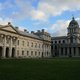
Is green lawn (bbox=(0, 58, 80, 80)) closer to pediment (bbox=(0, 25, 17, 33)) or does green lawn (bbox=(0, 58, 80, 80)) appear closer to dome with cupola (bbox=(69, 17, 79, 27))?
pediment (bbox=(0, 25, 17, 33))

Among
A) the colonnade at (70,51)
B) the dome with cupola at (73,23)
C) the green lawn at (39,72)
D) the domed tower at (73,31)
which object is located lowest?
the green lawn at (39,72)

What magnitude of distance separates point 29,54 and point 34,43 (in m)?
6.87

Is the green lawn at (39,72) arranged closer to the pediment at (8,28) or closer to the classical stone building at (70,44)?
the pediment at (8,28)

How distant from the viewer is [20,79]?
568 inches

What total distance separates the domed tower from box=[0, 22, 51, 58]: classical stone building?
1630 centimetres

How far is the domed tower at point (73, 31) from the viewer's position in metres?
112

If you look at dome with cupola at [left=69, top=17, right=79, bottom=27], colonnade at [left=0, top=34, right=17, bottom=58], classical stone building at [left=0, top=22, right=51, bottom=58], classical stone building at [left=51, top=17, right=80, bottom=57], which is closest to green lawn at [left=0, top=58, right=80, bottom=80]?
colonnade at [left=0, top=34, right=17, bottom=58]

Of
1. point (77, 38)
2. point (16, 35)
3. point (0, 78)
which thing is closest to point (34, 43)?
point (16, 35)

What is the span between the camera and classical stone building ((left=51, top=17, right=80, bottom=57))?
366 feet

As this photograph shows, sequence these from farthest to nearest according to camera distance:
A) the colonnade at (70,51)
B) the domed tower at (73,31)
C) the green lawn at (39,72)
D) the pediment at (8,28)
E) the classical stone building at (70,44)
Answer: the domed tower at (73,31)
the classical stone building at (70,44)
the colonnade at (70,51)
the pediment at (8,28)
the green lawn at (39,72)

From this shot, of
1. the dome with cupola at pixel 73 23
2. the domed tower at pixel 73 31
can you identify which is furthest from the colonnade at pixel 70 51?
the dome with cupola at pixel 73 23

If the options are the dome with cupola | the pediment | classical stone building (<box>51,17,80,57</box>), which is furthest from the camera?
the dome with cupola

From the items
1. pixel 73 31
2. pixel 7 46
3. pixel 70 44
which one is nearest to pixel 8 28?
pixel 7 46

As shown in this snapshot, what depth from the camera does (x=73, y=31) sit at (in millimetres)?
114062
